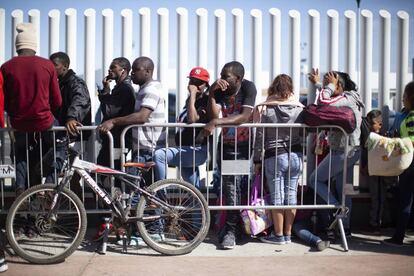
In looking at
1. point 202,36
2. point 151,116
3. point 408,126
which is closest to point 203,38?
point 202,36

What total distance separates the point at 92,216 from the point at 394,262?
11.5ft

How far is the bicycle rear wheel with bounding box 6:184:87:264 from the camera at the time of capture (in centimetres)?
518

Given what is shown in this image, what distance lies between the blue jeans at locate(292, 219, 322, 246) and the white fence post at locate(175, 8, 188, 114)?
6.71 feet

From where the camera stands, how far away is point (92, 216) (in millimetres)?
6637

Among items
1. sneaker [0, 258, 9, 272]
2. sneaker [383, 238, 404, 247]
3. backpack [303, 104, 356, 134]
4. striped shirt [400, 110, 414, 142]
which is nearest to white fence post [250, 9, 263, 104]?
backpack [303, 104, 356, 134]

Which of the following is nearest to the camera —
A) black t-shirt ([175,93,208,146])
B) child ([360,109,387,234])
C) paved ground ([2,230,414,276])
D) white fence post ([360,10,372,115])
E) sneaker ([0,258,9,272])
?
sneaker ([0,258,9,272])

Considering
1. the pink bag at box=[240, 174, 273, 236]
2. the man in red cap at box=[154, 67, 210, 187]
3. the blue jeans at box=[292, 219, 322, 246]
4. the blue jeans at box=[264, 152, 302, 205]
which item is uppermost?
the man in red cap at box=[154, 67, 210, 187]

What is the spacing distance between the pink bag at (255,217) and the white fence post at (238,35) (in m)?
1.63

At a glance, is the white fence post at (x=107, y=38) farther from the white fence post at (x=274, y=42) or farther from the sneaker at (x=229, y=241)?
the sneaker at (x=229, y=241)

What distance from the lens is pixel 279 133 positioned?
5891 millimetres

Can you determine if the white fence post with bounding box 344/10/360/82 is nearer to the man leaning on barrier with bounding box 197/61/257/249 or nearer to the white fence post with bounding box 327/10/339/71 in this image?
the white fence post with bounding box 327/10/339/71

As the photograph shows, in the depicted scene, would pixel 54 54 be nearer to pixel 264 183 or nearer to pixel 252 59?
pixel 252 59

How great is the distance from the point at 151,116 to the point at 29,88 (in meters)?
1.32

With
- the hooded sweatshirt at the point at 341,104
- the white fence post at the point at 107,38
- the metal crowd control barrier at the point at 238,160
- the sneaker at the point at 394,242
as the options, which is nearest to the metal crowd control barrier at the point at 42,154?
the metal crowd control barrier at the point at 238,160
